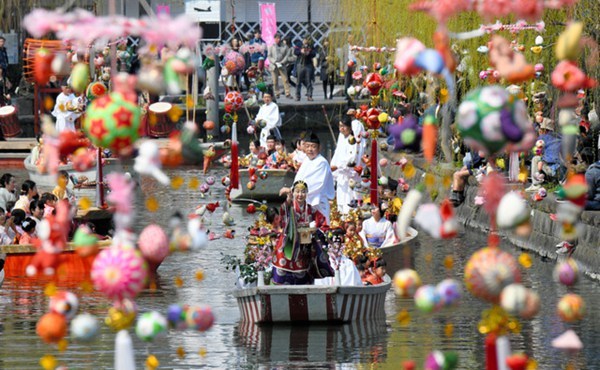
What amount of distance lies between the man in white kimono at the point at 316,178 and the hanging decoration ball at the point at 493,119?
10.7m

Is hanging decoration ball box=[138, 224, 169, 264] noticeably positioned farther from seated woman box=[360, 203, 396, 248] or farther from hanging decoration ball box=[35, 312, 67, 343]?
seated woman box=[360, 203, 396, 248]

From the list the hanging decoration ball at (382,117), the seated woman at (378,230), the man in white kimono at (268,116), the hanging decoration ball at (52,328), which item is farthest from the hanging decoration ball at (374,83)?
the man in white kimono at (268,116)

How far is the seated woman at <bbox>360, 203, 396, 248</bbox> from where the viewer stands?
19.2m

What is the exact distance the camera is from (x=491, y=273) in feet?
24.7

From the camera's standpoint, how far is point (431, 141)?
25.2 feet

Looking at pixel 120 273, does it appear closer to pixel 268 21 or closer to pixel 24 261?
pixel 24 261

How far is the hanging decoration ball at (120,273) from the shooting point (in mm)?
7586

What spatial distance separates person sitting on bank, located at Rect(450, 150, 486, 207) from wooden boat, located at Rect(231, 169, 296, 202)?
300 centimetres

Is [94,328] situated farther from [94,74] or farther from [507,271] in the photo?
[94,74]

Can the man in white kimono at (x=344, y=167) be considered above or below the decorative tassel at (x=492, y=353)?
below

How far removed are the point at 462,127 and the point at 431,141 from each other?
0.72 ft

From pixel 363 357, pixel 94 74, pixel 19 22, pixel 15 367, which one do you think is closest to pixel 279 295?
pixel 363 357

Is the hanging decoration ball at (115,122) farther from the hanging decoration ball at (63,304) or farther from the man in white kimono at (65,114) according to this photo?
the man in white kimono at (65,114)

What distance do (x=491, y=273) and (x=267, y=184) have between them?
63.8 feet
